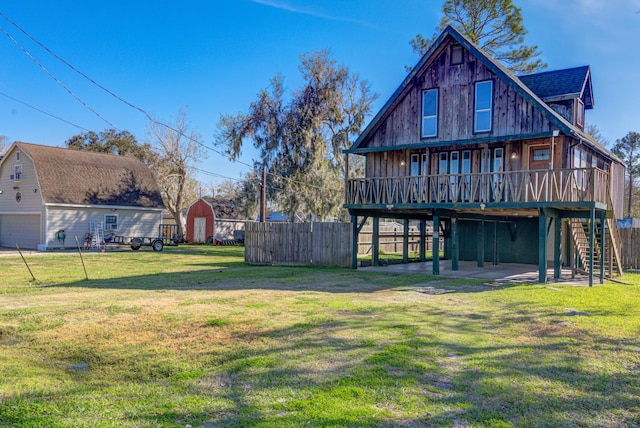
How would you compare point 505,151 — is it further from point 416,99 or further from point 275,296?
point 275,296

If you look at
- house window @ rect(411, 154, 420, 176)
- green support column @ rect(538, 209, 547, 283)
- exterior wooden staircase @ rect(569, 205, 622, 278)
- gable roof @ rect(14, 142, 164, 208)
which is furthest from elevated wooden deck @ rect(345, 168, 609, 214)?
gable roof @ rect(14, 142, 164, 208)

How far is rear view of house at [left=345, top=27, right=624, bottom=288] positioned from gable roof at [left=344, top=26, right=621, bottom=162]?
4 centimetres

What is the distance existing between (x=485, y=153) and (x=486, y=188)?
181 centimetres

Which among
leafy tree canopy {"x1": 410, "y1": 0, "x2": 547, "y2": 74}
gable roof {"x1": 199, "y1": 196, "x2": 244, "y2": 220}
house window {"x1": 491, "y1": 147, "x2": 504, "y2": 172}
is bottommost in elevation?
gable roof {"x1": 199, "y1": 196, "x2": 244, "y2": 220}

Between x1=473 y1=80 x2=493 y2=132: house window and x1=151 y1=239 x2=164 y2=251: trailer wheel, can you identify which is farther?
x1=151 y1=239 x2=164 y2=251: trailer wheel

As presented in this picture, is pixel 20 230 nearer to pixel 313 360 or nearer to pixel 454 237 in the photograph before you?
pixel 454 237

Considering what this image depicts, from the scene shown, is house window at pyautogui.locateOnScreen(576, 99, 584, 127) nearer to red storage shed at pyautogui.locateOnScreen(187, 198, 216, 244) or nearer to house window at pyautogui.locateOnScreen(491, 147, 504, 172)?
house window at pyautogui.locateOnScreen(491, 147, 504, 172)

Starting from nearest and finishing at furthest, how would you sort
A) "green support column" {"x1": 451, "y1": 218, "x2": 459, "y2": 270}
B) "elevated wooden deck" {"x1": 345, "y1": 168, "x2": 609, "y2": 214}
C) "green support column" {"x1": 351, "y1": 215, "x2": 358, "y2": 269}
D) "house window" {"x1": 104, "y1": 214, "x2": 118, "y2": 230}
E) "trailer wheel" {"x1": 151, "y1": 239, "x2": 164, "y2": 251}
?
"elevated wooden deck" {"x1": 345, "y1": 168, "x2": 609, "y2": 214} < "green support column" {"x1": 451, "y1": 218, "x2": 459, "y2": 270} < "green support column" {"x1": 351, "y1": 215, "x2": 358, "y2": 269} < "trailer wheel" {"x1": 151, "y1": 239, "x2": 164, "y2": 251} < "house window" {"x1": 104, "y1": 214, "x2": 118, "y2": 230}

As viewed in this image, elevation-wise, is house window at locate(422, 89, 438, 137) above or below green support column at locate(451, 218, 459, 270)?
above

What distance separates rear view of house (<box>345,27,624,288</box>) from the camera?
51.7 feet

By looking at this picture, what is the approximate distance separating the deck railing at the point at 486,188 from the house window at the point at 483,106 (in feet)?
6.10

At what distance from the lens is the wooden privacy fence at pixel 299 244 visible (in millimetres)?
19875

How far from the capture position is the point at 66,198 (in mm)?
31188

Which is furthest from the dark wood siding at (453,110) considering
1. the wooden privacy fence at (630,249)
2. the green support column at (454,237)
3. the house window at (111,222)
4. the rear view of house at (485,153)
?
the house window at (111,222)
